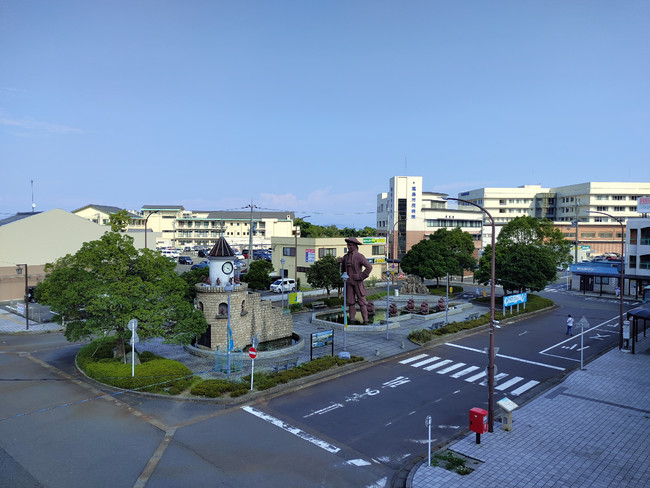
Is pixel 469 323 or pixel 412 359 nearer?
pixel 412 359

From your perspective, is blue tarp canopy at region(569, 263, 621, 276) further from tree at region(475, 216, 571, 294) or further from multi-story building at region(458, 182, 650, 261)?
multi-story building at region(458, 182, 650, 261)

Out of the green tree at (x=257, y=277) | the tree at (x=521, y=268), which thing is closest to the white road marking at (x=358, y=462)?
the green tree at (x=257, y=277)

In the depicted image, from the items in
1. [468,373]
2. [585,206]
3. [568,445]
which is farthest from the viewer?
[585,206]

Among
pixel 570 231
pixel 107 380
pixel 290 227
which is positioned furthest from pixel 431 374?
pixel 290 227

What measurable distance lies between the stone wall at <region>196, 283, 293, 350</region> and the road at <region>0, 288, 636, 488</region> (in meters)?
8.00

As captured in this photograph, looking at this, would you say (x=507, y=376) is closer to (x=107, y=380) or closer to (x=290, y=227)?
(x=107, y=380)

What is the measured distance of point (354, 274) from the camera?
3622 cm

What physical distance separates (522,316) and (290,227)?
87.5 meters

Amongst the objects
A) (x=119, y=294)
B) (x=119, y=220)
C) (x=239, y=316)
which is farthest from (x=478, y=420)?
(x=119, y=220)

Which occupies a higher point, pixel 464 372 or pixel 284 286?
pixel 284 286

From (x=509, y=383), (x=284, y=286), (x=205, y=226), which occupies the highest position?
(x=205, y=226)

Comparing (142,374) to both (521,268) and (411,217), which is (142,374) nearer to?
(521,268)

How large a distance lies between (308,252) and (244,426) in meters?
43.8

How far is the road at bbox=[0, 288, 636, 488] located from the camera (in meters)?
14.2
